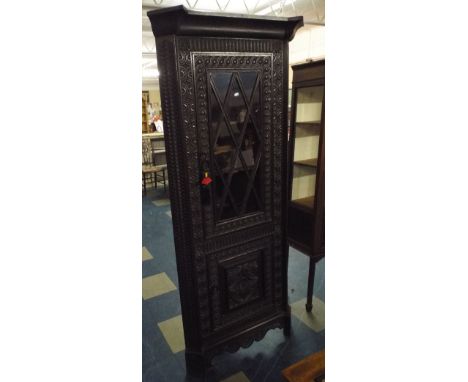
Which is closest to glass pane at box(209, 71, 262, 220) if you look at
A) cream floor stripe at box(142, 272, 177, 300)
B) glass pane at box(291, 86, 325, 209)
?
glass pane at box(291, 86, 325, 209)

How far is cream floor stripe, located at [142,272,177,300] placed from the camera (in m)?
2.51

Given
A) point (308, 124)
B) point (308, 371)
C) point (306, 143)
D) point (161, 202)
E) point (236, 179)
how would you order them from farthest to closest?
point (161, 202)
point (306, 143)
point (308, 124)
point (236, 179)
point (308, 371)

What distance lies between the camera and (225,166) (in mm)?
1548

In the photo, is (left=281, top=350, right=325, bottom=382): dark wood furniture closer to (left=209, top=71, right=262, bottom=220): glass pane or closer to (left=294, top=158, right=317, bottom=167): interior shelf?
(left=209, top=71, right=262, bottom=220): glass pane

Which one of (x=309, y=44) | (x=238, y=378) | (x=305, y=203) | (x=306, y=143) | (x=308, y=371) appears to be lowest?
(x=238, y=378)

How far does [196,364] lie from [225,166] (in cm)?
107

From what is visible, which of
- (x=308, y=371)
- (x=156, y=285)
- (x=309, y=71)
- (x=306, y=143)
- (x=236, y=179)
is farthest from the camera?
(x=156, y=285)

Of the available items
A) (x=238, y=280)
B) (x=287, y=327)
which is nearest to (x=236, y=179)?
(x=238, y=280)

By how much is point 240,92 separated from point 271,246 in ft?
2.71

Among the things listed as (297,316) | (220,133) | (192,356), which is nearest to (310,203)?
(297,316)

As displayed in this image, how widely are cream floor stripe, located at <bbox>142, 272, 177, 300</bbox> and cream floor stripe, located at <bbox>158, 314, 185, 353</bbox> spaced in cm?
36

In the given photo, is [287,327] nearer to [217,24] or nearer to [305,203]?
[305,203]

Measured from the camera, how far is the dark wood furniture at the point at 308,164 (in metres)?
1.99
